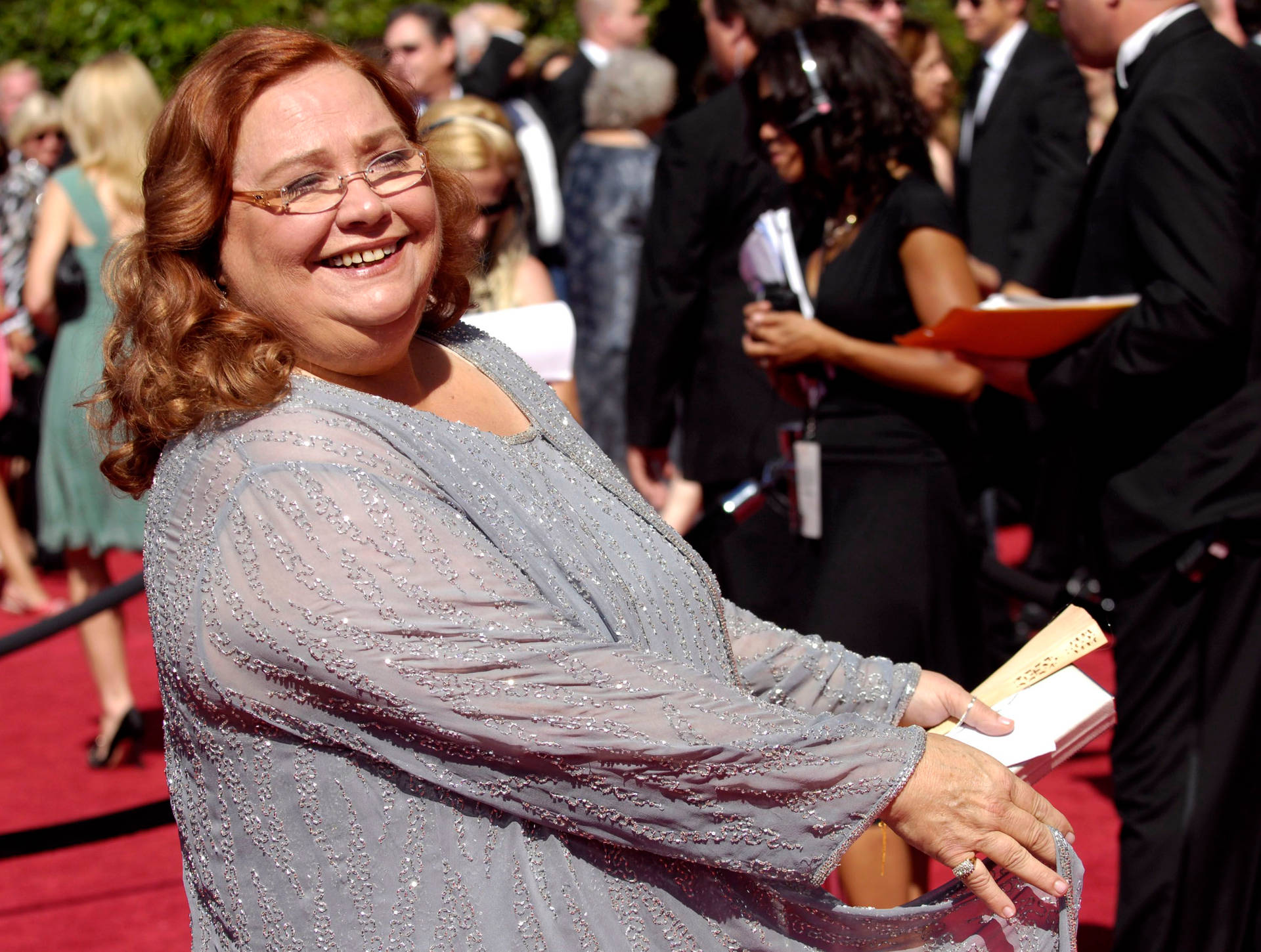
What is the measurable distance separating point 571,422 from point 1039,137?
14.5 ft

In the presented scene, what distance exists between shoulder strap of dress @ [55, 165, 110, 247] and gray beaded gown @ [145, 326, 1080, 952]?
409cm

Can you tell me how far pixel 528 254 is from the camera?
4121mm

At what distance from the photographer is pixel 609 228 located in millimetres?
6625

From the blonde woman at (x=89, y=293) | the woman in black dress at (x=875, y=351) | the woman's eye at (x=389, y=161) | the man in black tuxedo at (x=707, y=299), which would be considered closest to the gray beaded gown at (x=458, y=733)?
the woman's eye at (x=389, y=161)

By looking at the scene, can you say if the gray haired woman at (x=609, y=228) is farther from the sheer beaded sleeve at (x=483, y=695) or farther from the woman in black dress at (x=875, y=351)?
the sheer beaded sleeve at (x=483, y=695)

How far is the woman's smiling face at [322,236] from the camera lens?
173 cm

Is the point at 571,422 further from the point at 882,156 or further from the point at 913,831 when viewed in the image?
the point at 882,156

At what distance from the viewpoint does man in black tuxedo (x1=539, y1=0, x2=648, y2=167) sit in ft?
27.4

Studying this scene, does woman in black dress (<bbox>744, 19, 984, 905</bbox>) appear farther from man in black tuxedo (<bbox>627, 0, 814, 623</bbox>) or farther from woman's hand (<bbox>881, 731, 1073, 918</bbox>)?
woman's hand (<bbox>881, 731, 1073, 918</bbox>)

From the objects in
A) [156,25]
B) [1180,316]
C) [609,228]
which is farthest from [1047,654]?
[156,25]

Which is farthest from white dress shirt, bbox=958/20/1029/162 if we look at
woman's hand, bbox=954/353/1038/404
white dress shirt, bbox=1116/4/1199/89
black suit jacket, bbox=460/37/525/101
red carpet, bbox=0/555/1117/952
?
black suit jacket, bbox=460/37/525/101

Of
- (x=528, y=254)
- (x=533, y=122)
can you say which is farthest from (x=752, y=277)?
(x=533, y=122)

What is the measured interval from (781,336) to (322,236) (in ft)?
6.32

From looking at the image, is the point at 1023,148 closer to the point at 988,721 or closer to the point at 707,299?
the point at 707,299
